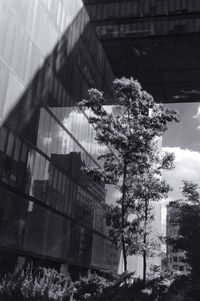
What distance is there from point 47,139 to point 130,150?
308 inches

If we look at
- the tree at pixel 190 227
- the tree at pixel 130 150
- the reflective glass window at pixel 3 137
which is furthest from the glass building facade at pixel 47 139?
the tree at pixel 190 227

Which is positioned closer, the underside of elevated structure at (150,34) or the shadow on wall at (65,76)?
the shadow on wall at (65,76)

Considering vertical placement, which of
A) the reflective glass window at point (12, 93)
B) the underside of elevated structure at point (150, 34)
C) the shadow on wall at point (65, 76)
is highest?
the underside of elevated structure at point (150, 34)

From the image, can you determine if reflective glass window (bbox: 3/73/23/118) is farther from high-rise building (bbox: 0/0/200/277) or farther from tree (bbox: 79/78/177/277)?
tree (bbox: 79/78/177/277)

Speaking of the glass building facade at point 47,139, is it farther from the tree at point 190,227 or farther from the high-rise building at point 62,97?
the tree at point 190,227

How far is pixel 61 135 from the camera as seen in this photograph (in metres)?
33.8

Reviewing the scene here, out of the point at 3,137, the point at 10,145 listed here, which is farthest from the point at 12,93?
the point at 10,145

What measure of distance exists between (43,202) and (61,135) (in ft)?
22.2

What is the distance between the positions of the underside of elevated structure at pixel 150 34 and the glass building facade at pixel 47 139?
30.2 feet

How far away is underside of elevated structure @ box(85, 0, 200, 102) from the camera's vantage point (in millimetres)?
49906

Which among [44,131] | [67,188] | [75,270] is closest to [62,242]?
[67,188]

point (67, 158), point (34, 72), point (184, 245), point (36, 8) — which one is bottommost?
point (184, 245)

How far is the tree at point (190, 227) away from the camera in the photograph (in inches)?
1615

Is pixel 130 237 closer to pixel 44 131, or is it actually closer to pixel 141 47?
pixel 44 131
